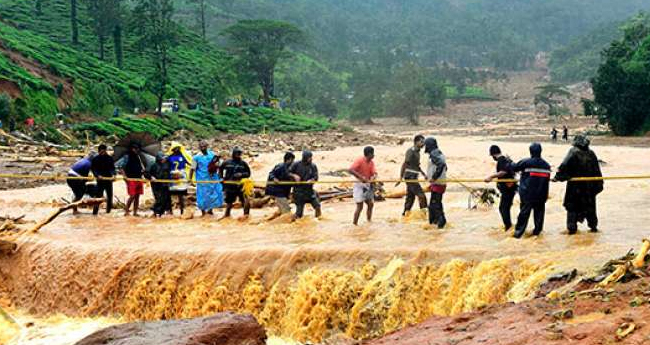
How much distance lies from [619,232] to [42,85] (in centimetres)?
3875

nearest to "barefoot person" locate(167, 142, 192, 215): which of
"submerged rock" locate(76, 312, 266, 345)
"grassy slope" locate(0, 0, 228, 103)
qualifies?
"submerged rock" locate(76, 312, 266, 345)

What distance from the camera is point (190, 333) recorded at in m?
7.43

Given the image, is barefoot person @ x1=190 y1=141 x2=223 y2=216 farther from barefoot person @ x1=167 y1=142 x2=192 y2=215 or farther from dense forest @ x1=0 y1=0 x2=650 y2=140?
dense forest @ x1=0 y1=0 x2=650 y2=140

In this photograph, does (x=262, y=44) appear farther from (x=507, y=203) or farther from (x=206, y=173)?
(x=507, y=203)

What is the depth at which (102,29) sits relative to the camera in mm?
62031

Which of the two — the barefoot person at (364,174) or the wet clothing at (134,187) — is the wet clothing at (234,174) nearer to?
the wet clothing at (134,187)

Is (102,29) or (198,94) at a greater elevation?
(102,29)

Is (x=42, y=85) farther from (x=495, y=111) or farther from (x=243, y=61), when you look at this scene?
(x=495, y=111)

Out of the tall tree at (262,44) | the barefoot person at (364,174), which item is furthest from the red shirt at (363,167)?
the tall tree at (262,44)

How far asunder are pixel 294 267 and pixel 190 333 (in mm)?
3620

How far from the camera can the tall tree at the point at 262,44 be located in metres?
70.9

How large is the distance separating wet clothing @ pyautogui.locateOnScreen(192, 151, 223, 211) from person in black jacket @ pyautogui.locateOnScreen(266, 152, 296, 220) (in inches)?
56.9

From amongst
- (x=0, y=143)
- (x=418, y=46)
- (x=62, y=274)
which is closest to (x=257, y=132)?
(x=0, y=143)

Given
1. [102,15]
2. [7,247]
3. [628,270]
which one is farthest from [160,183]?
[102,15]
